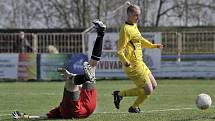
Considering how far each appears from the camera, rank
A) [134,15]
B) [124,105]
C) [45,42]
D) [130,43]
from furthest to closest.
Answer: [45,42] → [124,105] → [130,43] → [134,15]

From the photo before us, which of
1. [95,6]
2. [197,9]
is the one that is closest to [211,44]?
[95,6]

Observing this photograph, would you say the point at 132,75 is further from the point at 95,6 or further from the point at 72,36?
the point at 95,6

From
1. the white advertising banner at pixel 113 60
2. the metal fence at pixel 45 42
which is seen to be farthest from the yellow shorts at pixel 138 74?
the metal fence at pixel 45 42

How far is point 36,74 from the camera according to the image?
87.8ft

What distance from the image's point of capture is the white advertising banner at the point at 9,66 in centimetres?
2706

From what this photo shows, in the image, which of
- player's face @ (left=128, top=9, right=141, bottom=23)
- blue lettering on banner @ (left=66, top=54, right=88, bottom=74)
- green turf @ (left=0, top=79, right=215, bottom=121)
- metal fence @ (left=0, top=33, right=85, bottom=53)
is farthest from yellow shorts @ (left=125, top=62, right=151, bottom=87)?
metal fence @ (left=0, top=33, right=85, bottom=53)

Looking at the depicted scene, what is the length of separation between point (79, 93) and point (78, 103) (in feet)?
0.60

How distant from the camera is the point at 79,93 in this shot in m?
10.7

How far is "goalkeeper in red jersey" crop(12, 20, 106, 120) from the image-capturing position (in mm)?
10492

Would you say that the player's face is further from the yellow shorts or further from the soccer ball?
the soccer ball

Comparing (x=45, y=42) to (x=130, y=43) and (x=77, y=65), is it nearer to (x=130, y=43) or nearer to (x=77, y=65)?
(x=130, y=43)

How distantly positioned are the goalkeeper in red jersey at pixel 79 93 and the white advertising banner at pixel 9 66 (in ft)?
53.7

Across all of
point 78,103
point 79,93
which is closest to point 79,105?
point 78,103

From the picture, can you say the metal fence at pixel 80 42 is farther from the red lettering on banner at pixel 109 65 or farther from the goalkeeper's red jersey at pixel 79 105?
the goalkeeper's red jersey at pixel 79 105
